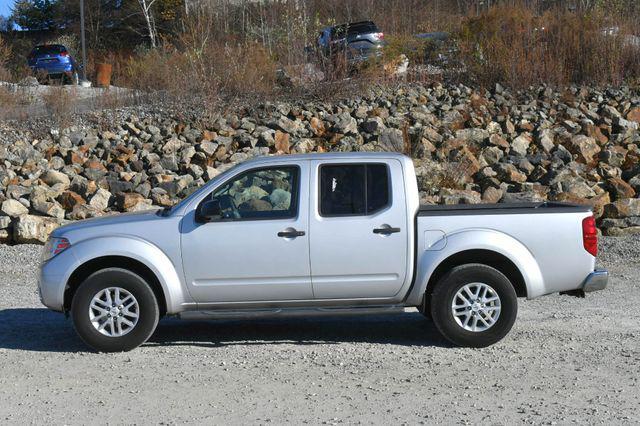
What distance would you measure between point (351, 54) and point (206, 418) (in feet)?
67.5

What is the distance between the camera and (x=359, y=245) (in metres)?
8.54

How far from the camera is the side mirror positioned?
848 cm

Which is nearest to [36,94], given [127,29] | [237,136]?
[237,136]

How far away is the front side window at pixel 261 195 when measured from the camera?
8656 millimetres

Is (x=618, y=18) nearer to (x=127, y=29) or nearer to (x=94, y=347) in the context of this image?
(x=94, y=347)

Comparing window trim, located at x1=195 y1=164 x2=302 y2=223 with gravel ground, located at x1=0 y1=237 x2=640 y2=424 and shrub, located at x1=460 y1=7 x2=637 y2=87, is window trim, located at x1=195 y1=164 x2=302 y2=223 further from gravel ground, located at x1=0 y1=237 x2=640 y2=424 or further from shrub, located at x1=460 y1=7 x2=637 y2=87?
shrub, located at x1=460 y1=7 x2=637 y2=87

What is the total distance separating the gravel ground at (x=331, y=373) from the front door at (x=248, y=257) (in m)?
0.56

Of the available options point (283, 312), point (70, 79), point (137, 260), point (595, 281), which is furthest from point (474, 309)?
point (70, 79)

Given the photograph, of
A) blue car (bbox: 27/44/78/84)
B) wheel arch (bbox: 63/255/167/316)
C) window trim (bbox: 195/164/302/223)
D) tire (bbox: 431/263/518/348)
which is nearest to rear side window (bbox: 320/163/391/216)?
window trim (bbox: 195/164/302/223)

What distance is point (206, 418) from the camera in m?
6.57

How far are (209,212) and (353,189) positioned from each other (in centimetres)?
135

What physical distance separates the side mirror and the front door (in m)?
0.05

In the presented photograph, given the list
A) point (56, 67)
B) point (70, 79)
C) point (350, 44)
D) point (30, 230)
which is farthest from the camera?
point (56, 67)

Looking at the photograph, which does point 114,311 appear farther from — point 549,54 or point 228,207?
point 549,54
